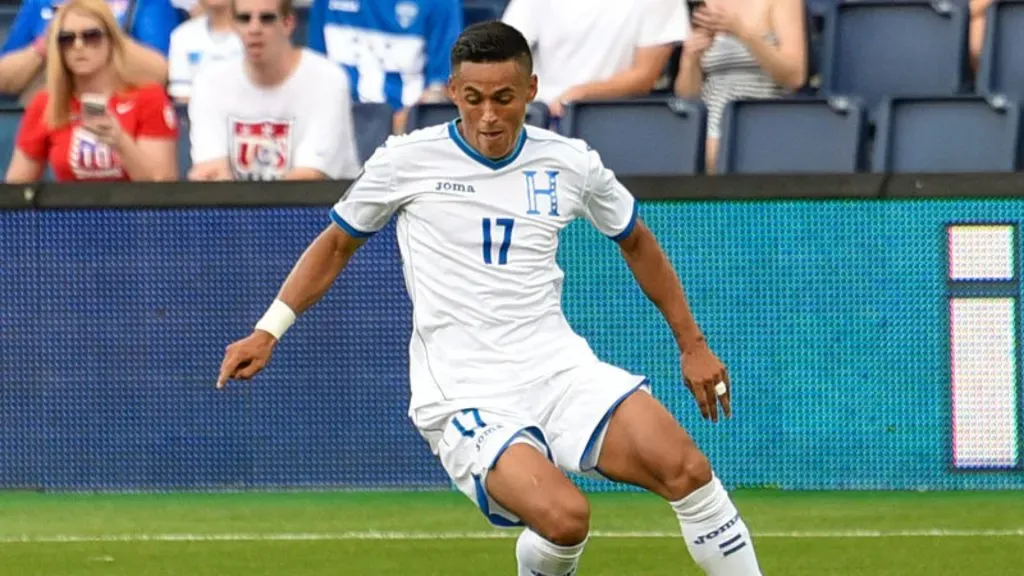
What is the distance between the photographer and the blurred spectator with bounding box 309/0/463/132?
10.2 metres

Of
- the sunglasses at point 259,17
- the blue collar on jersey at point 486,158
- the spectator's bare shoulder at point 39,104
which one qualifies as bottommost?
the spectator's bare shoulder at point 39,104

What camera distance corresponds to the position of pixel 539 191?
556cm

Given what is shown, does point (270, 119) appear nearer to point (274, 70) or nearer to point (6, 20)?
Result: point (274, 70)

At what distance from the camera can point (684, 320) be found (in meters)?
5.74

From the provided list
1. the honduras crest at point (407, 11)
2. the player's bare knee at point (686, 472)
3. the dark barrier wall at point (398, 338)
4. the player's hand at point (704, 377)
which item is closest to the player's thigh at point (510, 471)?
the player's bare knee at point (686, 472)

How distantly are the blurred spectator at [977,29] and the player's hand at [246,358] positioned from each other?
17.9 feet

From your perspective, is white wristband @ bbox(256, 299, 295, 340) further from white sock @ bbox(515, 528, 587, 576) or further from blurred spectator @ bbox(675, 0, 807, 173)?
blurred spectator @ bbox(675, 0, 807, 173)

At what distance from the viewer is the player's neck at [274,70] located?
366 inches

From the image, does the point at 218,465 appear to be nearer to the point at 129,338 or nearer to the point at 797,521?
the point at 129,338

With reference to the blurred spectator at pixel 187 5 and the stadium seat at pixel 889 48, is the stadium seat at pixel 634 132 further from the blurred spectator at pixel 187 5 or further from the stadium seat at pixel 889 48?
the blurred spectator at pixel 187 5

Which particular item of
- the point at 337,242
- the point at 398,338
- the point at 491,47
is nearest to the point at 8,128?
the point at 398,338

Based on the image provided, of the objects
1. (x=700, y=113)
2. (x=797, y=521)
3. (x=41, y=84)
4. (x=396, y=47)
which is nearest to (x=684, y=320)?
(x=797, y=521)

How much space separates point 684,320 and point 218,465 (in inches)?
147

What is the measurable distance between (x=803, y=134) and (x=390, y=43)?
2.31 meters
